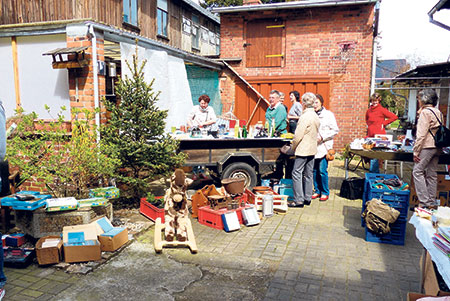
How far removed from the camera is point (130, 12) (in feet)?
44.3

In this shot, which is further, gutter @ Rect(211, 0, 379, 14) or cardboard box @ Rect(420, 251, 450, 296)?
gutter @ Rect(211, 0, 379, 14)

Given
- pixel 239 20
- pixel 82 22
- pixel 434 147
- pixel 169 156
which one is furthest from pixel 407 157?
pixel 239 20

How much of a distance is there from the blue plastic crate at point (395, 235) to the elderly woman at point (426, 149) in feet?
2.80

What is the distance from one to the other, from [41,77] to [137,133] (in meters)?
2.49

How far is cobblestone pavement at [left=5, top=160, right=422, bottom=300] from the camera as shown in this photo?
364cm

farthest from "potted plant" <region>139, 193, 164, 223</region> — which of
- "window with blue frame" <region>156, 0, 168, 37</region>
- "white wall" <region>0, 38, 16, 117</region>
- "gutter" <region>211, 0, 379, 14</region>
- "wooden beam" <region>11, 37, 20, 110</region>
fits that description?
"window with blue frame" <region>156, 0, 168, 37</region>

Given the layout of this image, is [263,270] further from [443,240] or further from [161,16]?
[161,16]

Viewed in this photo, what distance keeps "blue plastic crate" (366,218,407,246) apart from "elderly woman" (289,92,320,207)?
5.77 feet

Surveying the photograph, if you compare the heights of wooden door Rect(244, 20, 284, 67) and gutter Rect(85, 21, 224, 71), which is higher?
wooden door Rect(244, 20, 284, 67)

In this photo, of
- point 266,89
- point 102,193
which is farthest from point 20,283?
point 266,89

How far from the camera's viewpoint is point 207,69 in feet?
40.3

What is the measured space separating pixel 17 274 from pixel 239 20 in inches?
439

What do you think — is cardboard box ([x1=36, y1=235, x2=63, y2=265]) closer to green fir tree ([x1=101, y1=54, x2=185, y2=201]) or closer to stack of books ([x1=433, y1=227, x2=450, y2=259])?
green fir tree ([x1=101, y1=54, x2=185, y2=201])

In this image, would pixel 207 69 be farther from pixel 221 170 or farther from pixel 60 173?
pixel 60 173
